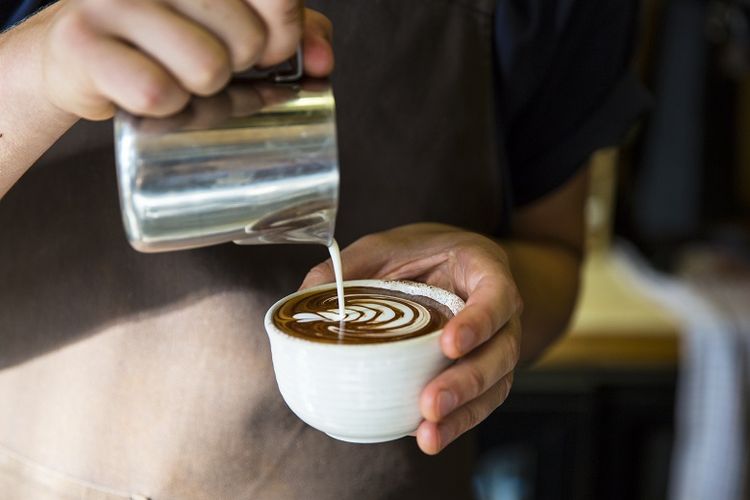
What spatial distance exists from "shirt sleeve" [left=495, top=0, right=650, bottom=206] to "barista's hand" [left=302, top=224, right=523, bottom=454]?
271 mm

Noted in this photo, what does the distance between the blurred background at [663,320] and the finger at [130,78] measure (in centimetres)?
167


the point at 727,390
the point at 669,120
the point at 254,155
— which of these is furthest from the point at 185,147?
the point at 669,120

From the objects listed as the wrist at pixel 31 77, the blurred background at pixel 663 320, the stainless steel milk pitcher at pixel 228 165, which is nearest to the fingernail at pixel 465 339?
the stainless steel milk pitcher at pixel 228 165

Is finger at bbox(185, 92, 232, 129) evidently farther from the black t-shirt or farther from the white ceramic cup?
Answer: the black t-shirt

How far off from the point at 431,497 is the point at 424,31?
545mm

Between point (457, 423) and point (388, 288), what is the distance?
8.4 inches

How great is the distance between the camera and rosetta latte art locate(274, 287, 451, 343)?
0.79 metres

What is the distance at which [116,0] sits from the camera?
1.91ft

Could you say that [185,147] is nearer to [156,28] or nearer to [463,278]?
[156,28]

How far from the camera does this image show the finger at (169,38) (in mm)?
573

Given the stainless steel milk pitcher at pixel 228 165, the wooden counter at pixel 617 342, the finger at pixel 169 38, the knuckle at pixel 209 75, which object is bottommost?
the wooden counter at pixel 617 342

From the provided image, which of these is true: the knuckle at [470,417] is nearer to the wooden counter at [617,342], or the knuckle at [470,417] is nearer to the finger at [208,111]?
the finger at [208,111]

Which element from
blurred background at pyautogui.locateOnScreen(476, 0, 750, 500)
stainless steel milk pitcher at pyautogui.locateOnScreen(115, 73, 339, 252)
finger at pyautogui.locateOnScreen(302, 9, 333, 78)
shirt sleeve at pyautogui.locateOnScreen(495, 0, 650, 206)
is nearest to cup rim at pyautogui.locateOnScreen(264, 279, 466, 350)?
stainless steel milk pitcher at pyautogui.locateOnScreen(115, 73, 339, 252)

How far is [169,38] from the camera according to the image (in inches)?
22.5
